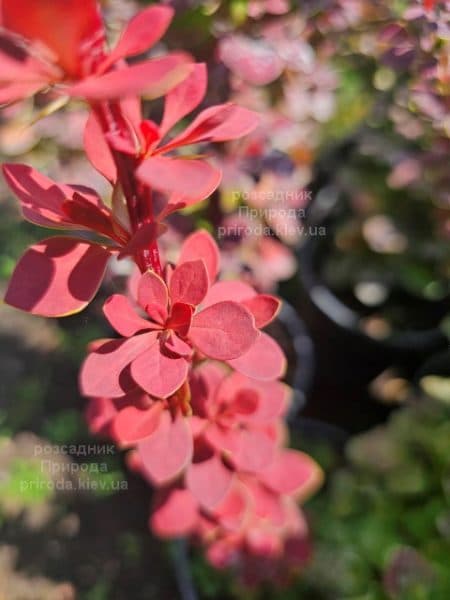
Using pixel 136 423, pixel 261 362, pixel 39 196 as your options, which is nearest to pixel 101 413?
pixel 136 423

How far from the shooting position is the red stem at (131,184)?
447 mm

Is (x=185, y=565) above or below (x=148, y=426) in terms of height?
below

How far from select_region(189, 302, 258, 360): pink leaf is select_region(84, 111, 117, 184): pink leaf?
0.49 ft

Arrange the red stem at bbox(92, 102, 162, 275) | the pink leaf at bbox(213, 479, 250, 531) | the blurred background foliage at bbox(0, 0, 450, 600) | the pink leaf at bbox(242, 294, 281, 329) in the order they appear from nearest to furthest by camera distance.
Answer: the red stem at bbox(92, 102, 162, 275), the pink leaf at bbox(242, 294, 281, 329), the pink leaf at bbox(213, 479, 250, 531), the blurred background foliage at bbox(0, 0, 450, 600)

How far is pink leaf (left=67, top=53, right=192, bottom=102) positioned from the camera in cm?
33

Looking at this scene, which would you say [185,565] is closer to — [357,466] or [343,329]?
[357,466]

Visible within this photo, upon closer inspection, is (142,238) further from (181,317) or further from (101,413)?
(101,413)

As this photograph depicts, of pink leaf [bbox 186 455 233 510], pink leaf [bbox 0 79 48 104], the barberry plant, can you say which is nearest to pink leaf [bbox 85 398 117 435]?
the barberry plant

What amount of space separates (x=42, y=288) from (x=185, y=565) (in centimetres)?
89

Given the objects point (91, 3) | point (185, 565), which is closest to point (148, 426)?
point (91, 3)

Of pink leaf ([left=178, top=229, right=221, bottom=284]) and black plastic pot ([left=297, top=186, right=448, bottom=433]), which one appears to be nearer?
pink leaf ([left=178, top=229, right=221, bottom=284])

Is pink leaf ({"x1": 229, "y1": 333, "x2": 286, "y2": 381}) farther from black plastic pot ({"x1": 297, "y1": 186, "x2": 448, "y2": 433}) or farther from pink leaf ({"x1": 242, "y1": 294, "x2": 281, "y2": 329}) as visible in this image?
black plastic pot ({"x1": 297, "y1": 186, "x2": 448, "y2": 433})

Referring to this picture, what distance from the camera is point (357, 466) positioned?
130cm

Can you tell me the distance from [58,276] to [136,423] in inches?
8.6
